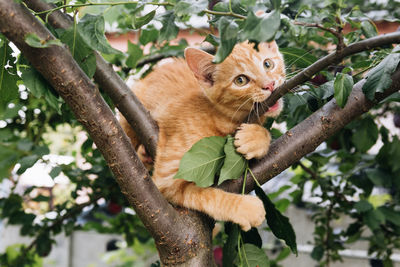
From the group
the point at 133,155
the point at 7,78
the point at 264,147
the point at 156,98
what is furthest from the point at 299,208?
the point at 7,78

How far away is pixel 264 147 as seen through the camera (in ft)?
3.24

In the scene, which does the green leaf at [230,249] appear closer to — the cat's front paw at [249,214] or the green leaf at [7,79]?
the cat's front paw at [249,214]

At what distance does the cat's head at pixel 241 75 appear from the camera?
1.15 m

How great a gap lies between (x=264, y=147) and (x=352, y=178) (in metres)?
0.65

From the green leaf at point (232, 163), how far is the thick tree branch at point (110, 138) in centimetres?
15

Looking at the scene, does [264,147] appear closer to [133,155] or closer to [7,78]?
[133,155]

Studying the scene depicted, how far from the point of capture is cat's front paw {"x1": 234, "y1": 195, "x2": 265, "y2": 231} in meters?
0.97

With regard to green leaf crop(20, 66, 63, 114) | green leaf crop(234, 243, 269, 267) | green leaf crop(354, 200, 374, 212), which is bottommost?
green leaf crop(354, 200, 374, 212)

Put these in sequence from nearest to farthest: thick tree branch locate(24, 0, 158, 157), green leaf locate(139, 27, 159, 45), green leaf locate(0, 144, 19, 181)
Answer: green leaf locate(0, 144, 19, 181) < thick tree branch locate(24, 0, 158, 157) < green leaf locate(139, 27, 159, 45)

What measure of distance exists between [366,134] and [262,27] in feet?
3.17

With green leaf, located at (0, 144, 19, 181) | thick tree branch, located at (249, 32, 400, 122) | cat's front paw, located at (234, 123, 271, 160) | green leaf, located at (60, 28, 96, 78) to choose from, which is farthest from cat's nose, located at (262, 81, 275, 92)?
green leaf, located at (0, 144, 19, 181)

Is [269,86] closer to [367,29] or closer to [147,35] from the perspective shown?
[367,29]

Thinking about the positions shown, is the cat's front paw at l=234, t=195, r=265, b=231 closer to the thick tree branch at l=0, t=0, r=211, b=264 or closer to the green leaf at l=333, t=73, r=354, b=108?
the thick tree branch at l=0, t=0, r=211, b=264

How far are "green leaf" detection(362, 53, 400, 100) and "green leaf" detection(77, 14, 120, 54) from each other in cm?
55
